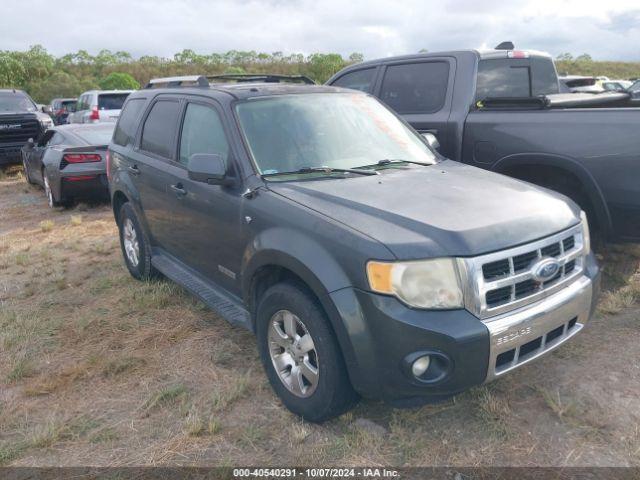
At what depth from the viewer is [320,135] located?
374 cm

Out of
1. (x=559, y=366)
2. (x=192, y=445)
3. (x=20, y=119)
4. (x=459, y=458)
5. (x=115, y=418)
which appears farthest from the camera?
(x=20, y=119)

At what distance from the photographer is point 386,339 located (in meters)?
2.53

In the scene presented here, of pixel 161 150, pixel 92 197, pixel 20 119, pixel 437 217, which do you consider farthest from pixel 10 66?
pixel 437 217

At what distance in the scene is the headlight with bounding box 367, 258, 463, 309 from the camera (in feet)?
8.32

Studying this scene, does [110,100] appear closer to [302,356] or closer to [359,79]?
[359,79]

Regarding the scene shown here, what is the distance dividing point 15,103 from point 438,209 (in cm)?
1345

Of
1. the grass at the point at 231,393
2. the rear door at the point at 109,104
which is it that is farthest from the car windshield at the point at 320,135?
the rear door at the point at 109,104

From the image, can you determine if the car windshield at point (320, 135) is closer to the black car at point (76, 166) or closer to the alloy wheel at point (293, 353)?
the alloy wheel at point (293, 353)

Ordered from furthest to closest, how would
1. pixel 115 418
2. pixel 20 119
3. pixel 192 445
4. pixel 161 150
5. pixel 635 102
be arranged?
pixel 20 119 → pixel 635 102 → pixel 161 150 → pixel 115 418 → pixel 192 445

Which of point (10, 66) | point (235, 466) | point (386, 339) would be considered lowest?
point (235, 466)

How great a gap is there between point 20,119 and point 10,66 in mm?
35277

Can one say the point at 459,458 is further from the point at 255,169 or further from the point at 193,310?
the point at 193,310

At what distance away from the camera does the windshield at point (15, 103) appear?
1311 cm

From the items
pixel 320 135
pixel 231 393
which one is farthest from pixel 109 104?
pixel 231 393
